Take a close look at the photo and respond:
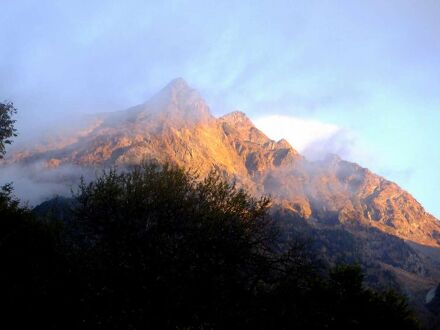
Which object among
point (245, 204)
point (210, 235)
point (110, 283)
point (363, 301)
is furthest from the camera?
point (363, 301)

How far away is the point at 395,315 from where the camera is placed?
4406 centimetres

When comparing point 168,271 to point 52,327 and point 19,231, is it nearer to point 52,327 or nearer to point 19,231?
point 52,327

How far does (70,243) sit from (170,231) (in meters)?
8.67

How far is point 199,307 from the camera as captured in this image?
3025 cm

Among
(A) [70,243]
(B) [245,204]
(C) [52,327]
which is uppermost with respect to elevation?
(B) [245,204]

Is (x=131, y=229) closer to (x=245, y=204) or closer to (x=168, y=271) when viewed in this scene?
(x=168, y=271)

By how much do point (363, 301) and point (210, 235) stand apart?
1935 cm

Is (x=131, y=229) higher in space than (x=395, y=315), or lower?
higher

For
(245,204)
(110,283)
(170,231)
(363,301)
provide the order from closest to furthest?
(110,283), (170,231), (245,204), (363,301)

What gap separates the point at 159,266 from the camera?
3138cm

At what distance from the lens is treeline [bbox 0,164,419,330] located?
29.0 meters

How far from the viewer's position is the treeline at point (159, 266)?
29047 millimetres

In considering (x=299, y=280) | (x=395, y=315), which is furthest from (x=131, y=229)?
(x=395, y=315)

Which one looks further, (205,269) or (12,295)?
(205,269)
